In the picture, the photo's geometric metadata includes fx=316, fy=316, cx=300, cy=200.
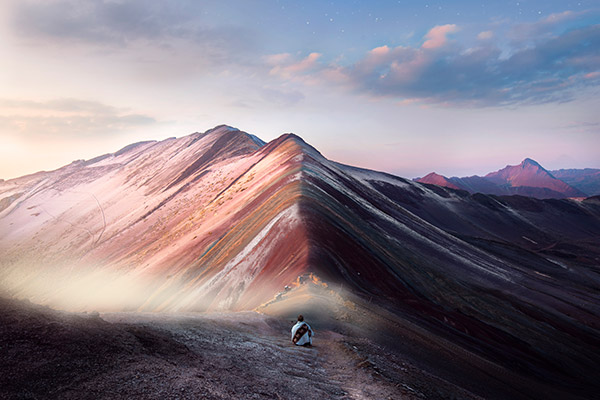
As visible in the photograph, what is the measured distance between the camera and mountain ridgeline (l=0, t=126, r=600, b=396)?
20656 mm

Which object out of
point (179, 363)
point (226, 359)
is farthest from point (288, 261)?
point (179, 363)

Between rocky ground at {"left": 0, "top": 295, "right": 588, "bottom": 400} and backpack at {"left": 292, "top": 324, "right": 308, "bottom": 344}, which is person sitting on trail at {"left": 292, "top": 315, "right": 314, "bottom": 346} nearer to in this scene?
backpack at {"left": 292, "top": 324, "right": 308, "bottom": 344}

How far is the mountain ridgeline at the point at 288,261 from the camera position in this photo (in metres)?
20.7

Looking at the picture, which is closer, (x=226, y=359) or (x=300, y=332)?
(x=226, y=359)

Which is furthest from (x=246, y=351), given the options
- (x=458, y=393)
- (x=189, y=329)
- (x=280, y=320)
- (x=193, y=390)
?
(x=458, y=393)

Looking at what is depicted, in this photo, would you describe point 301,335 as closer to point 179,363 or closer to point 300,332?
point 300,332

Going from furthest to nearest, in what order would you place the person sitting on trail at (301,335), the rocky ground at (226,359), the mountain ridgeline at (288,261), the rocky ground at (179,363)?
the mountain ridgeline at (288,261) → the person sitting on trail at (301,335) → the rocky ground at (226,359) → the rocky ground at (179,363)

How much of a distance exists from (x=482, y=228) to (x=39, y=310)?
10653 cm

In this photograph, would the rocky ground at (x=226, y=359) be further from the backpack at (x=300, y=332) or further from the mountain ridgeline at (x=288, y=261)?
the mountain ridgeline at (x=288, y=261)

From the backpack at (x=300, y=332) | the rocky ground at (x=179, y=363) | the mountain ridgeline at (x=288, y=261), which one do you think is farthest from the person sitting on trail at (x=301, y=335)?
the mountain ridgeline at (x=288, y=261)

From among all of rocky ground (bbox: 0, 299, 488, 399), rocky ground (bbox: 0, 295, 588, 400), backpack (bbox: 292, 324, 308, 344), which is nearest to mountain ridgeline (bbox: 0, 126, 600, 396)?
rocky ground (bbox: 0, 295, 588, 400)

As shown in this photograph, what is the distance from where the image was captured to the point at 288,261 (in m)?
21.0

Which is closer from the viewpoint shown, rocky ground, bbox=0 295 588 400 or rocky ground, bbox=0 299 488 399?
rocky ground, bbox=0 299 488 399

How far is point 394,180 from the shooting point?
10744 centimetres
